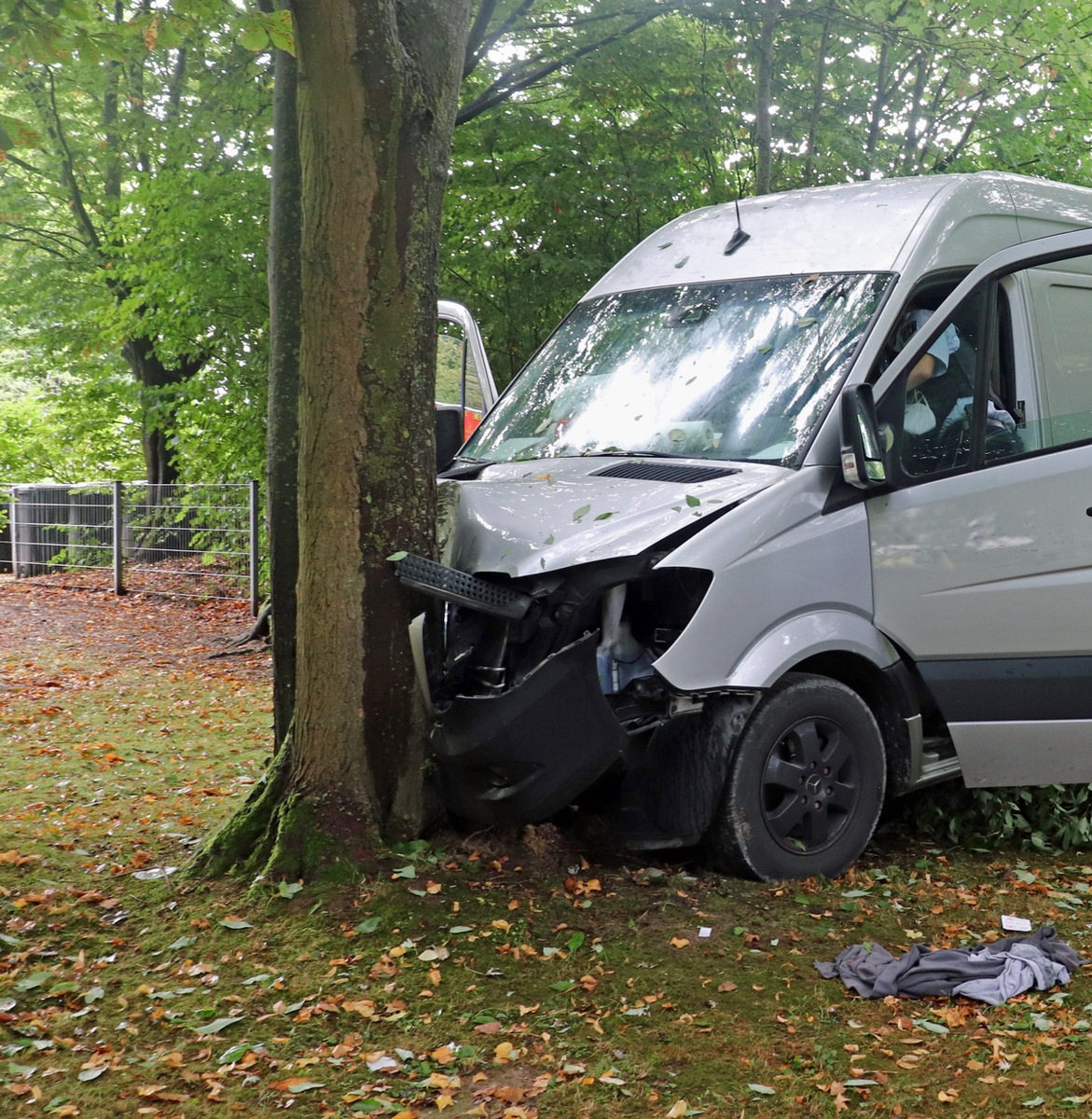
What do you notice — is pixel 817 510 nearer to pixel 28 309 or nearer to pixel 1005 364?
pixel 1005 364

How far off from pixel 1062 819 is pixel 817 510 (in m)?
2.13

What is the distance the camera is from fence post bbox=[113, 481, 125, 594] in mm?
19016

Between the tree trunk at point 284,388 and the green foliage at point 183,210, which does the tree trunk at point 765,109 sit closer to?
the green foliage at point 183,210

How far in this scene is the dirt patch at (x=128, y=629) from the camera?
12.8 metres

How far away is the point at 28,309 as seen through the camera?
72.5ft

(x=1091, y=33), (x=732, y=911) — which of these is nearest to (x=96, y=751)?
(x=732, y=911)

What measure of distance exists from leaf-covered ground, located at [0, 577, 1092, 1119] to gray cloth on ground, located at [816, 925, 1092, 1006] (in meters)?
0.07

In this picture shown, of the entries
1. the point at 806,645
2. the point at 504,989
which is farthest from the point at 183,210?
the point at 504,989

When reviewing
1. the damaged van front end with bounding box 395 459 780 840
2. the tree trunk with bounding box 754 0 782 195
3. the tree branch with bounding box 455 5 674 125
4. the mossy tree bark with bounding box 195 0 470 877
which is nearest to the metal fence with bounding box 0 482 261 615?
the tree branch with bounding box 455 5 674 125

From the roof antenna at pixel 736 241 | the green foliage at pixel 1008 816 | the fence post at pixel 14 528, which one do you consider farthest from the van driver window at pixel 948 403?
the fence post at pixel 14 528

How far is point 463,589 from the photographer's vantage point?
16.4ft

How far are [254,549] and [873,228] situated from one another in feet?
38.0

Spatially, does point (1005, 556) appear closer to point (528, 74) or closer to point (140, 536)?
point (528, 74)

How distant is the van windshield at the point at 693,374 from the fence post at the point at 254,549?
32.5 feet
